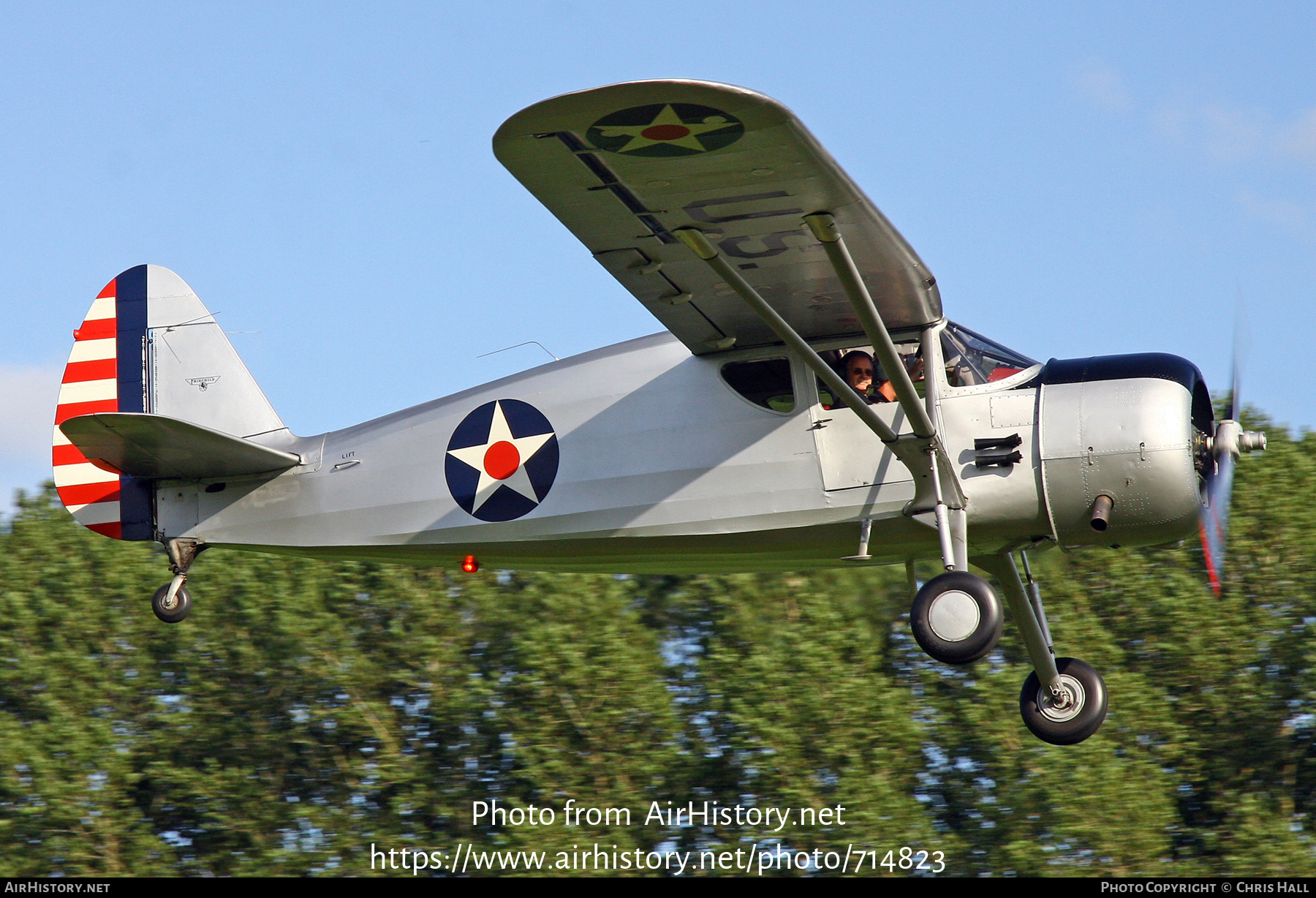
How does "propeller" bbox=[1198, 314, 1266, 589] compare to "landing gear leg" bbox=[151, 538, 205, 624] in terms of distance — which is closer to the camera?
"propeller" bbox=[1198, 314, 1266, 589]

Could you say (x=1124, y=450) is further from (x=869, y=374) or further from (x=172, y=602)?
(x=172, y=602)

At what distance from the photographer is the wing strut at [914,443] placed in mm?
7629

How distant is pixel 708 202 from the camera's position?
7098mm

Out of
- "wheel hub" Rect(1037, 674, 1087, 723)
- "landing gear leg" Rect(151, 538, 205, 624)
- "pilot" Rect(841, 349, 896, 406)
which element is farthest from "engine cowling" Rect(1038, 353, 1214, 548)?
"landing gear leg" Rect(151, 538, 205, 624)

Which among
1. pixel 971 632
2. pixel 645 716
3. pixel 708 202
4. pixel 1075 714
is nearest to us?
pixel 708 202

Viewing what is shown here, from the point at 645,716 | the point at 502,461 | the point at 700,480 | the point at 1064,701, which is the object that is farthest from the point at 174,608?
the point at 645,716

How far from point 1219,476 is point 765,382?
255 centimetres

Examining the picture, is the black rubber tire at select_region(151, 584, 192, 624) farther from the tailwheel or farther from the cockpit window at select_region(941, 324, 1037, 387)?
the cockpit window at select_region(941, 324, 1037, 387)

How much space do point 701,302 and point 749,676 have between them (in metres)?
13.2

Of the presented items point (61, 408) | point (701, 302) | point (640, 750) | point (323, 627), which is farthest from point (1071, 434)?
point (323, 627)

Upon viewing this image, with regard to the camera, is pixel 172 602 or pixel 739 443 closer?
pixel 739 443

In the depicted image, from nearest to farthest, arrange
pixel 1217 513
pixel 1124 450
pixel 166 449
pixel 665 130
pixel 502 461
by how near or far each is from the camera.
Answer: pixel 665 130 < pixel 1124 450 < pixel 1217 513 < pixel 502 461 < pixel 166 449

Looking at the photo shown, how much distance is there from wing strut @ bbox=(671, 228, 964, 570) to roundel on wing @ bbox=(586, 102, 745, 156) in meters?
1.07

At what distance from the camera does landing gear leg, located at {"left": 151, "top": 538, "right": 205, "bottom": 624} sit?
9.58m
